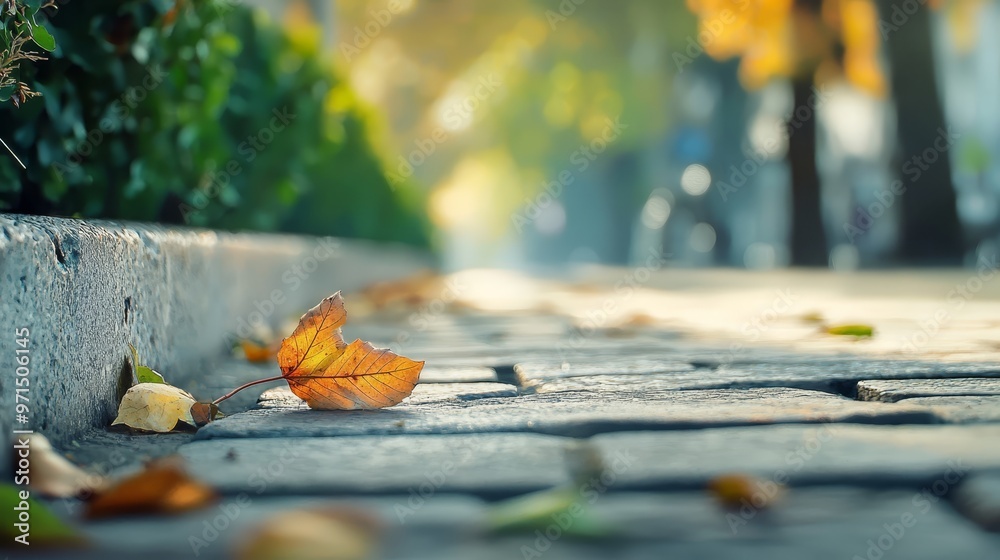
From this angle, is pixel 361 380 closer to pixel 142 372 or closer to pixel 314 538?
pixel 142 372

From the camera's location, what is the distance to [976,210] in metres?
18.3

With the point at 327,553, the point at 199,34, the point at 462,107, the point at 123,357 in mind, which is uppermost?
the point at 462,107

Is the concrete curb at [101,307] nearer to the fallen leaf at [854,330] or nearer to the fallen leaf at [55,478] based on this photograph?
the fallen leaf at [55,478]

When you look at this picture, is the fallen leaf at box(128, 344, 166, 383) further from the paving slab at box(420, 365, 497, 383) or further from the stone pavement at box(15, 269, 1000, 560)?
the paving slab at box(420, 365, 497, 383)

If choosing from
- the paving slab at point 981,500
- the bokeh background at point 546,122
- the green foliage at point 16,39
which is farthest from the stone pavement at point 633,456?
the bokeh background at point 546,122

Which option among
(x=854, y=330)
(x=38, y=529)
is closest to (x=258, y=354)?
(x=854, y=330)

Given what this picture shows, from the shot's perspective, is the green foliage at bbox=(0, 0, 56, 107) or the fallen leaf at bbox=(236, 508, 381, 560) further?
the green foliage at bbox=(0, 0, 56, 107)

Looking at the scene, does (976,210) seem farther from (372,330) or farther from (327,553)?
(327,553)

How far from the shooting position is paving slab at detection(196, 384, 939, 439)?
5.77 ft

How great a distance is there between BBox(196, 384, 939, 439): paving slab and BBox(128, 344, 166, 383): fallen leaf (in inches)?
12.3

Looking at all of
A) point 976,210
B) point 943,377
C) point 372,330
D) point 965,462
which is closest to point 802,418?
point 965,462

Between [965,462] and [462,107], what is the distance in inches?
808

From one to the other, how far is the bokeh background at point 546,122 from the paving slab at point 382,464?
3.74ft

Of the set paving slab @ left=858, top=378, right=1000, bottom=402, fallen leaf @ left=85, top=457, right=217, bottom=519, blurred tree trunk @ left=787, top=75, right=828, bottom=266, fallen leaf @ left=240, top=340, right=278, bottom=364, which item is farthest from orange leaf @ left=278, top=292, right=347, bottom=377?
blurred tree trunk @ left=787, top=75, right=828, bottom=266
